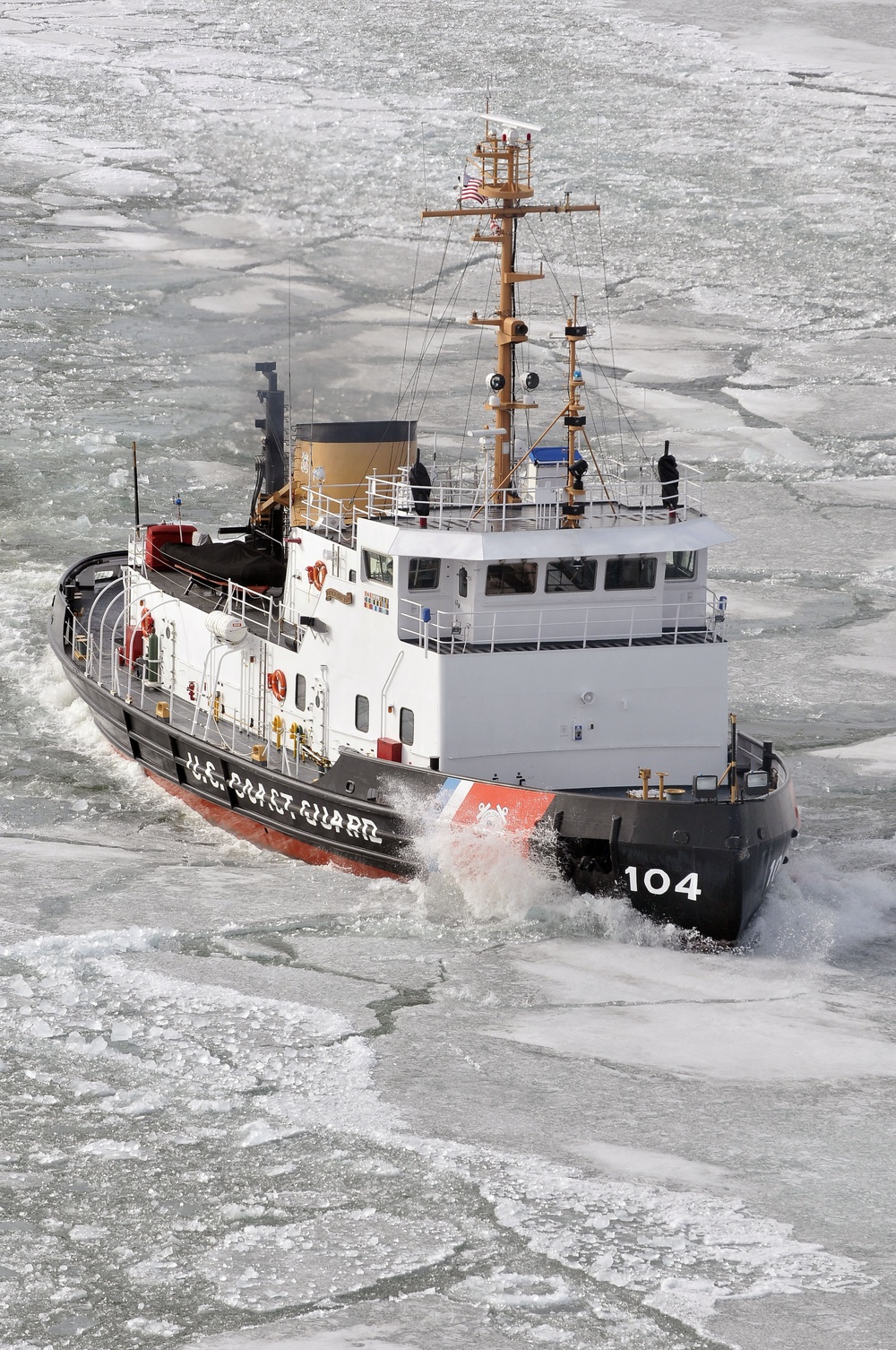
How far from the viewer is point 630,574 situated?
1424 centimetres

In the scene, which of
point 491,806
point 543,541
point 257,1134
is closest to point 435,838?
point 491,806

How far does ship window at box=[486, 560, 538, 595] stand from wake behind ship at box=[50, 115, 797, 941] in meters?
0.02

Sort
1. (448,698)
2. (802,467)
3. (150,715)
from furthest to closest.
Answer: (802,467) < (150,715) < (448,698)

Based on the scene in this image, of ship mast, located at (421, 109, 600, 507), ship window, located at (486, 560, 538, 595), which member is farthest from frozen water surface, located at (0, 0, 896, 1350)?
ship mast, located at (421, 109, 600, 507)

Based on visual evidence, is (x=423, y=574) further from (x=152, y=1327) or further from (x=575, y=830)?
(x=152, y=1327)

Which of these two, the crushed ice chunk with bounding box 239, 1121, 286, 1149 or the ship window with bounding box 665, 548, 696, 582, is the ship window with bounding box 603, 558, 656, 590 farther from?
the crushed ice chunk with bounding box 239, 1121, 286, 1149

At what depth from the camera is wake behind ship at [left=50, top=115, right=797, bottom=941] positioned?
42.8 ft

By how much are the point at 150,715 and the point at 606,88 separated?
78.2 ft

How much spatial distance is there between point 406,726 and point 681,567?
8.90 ft

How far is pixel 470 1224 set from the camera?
912cm

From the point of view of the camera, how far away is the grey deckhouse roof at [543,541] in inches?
537

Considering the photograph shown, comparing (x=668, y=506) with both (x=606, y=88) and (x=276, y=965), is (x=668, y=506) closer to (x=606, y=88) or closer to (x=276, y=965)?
(x=276, y=965)

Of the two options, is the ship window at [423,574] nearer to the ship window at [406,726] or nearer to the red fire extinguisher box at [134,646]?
the ship window at [406,726]

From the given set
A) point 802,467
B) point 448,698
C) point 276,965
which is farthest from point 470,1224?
point 802,467
